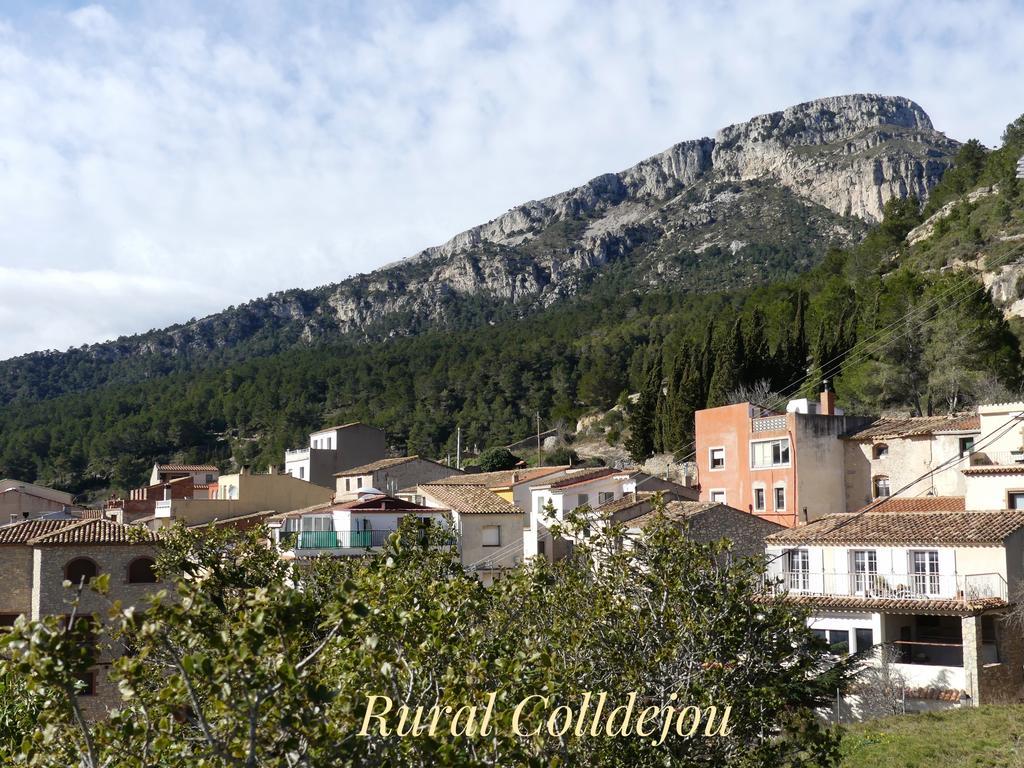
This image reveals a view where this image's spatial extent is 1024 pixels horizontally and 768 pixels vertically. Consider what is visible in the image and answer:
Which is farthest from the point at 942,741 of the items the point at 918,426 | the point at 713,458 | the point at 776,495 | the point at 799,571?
the point at 713,458

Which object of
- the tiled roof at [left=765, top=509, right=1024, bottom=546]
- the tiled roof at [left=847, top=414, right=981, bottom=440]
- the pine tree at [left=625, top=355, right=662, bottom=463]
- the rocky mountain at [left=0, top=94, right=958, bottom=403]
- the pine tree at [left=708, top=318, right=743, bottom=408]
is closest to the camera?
the tiled roof at [left=765, top=509, right=1024, bottom=546]

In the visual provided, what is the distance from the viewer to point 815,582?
32.2m

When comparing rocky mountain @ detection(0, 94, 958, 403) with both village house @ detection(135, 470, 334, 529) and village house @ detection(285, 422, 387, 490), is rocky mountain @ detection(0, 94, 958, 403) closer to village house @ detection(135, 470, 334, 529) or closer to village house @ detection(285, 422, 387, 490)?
village house @ detection(285, 422, 387, 490)

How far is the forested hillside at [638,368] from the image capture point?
60.3 m

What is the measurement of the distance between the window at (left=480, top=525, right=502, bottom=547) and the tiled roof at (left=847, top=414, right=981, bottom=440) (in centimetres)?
1676

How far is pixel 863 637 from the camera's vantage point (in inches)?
1184

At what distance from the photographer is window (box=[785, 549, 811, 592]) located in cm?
3256

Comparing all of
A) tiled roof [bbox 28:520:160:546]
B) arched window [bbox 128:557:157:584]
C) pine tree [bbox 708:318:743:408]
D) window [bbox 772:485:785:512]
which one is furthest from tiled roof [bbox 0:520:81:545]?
pine tree [bbox 708:318:743:408]

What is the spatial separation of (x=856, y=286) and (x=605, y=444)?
80.2 ft

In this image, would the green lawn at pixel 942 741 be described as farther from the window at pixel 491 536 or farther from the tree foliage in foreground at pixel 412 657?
the window at pixel 491 536

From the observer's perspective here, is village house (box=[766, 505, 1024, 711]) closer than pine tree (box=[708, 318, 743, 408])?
Yes

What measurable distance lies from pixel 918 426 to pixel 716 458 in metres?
9.85

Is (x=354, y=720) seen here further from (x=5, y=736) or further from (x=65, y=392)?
(x=65, y=392)

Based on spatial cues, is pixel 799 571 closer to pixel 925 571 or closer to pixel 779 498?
pixel 925 571
